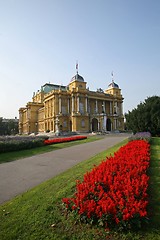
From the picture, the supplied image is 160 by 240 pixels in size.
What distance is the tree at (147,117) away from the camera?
24.5 meters

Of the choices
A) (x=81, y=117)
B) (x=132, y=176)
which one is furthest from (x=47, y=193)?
(x=81, y=117)

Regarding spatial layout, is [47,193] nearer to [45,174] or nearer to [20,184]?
[20,184]

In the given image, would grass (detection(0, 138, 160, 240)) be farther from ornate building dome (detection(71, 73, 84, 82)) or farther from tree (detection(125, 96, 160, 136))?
ornate building dome (detection(71, 73, 84, 82))

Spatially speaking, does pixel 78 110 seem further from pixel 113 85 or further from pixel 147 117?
pixel 147 117

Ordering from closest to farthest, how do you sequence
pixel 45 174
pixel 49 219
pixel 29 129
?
pixel 49 219, pixel 45 174, pixel 29 129

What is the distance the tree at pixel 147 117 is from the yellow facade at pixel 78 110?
2969 cm

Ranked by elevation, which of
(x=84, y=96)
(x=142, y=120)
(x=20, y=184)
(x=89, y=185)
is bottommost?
(x=20, y=184)

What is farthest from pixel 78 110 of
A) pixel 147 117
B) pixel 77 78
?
pixel 147 117

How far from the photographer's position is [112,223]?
11.4ft

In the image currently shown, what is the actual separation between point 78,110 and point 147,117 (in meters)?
36.3

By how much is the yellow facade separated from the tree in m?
29.7

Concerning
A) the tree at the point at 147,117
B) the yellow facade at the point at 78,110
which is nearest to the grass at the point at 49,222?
the tree at the point at 147,117

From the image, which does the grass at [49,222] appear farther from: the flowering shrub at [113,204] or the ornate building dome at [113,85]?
the ornate building dome at [113,85]

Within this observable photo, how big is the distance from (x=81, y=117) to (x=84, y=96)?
24.8ft
